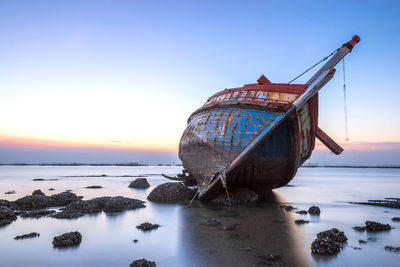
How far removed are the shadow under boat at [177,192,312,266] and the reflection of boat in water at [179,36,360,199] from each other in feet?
5.33

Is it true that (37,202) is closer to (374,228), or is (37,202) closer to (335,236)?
(335,236)

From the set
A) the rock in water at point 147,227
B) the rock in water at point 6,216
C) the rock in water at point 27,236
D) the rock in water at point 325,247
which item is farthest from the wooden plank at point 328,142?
the rock in water at point 6,216

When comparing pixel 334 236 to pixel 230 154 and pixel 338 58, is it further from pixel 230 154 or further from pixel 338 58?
pixel 338 58

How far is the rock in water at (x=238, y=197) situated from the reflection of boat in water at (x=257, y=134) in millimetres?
374

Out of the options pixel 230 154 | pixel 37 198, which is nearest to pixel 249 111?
pixel 230 154

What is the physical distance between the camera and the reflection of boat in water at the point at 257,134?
921 cm

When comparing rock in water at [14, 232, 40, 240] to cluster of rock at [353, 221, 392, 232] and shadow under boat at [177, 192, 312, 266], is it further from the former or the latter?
cluster of rock at [353, 221, 392, 232]

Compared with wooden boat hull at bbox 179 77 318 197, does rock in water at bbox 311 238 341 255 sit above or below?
below

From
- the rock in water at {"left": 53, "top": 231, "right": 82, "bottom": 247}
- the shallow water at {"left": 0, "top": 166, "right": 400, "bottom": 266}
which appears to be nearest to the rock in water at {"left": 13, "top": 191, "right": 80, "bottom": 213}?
the shallow water at {"left": 0, "top": 166, "right": 400, "bottom": 266}

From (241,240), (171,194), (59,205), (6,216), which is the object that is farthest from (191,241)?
(59,205)

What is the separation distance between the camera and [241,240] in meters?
5.70

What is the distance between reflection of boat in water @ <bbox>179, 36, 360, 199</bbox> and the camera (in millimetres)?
9211

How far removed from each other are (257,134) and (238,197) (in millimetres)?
3122

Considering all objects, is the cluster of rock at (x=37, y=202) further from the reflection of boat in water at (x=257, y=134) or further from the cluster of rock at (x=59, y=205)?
the reflection of boat in water at (x=257, y=134)
